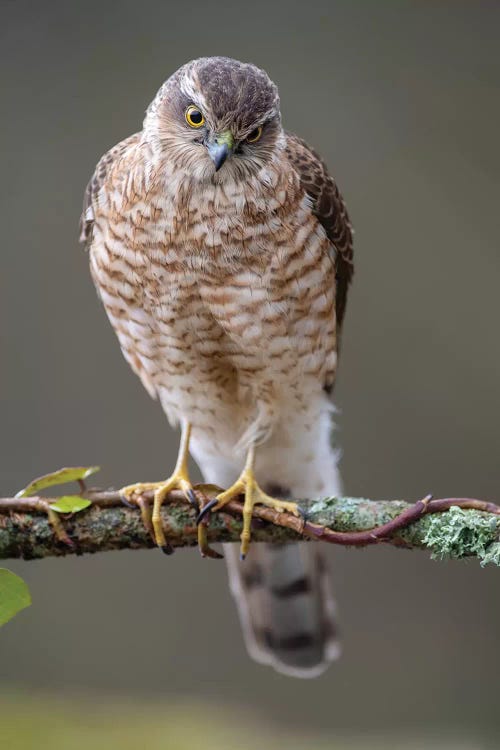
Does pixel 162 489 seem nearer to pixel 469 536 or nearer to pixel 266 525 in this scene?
pixel 266 525

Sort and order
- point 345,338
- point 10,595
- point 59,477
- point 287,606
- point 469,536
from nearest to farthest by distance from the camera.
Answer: point 10,595 → point 469,536 → point 59,477 → point 287,606 → point 345,338

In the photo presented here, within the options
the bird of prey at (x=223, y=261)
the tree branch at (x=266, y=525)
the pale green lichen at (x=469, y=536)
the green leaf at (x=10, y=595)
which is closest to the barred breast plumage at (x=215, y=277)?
the bird of prey at (x=223, y=261)

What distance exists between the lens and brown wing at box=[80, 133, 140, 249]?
2.62 m

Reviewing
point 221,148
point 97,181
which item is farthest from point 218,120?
point 97,181

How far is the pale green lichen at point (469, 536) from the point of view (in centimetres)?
187

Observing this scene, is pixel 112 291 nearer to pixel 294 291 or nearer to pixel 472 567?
pixel 294 291

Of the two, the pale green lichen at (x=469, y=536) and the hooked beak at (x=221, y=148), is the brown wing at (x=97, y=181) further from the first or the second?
the pale green lichen at (x=469, y=536)

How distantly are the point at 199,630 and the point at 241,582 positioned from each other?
1481 mm

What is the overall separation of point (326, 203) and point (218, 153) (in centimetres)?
39

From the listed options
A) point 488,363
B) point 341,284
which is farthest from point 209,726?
point 488,363

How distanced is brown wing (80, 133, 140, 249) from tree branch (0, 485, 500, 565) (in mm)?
785

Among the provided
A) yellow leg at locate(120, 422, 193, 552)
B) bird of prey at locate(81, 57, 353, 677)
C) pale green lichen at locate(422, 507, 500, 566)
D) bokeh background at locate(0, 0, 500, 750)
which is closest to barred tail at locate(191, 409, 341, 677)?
bird of prey at locate(81, 57, 353, 677)

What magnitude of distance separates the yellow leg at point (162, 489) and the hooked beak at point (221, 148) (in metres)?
0.75

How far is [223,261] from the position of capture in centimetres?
239
